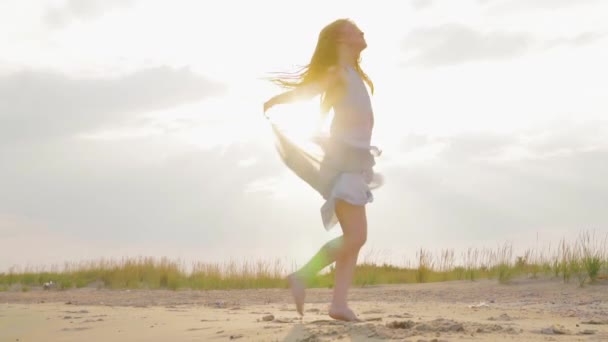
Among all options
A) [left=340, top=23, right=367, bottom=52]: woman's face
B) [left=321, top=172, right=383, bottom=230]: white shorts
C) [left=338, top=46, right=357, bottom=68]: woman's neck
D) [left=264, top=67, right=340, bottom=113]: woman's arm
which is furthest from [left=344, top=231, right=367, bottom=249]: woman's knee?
[left=340, top=23, right=367, bottom=52]: woman's face

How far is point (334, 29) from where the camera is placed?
5.42 m

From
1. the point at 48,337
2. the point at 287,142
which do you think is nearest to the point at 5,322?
the point at 48,337

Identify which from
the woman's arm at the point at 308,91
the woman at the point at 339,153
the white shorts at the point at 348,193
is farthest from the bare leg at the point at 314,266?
the woman's arm at the point at 308,91

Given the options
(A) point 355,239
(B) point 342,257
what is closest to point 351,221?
(A) point 355,239

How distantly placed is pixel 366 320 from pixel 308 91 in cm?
167

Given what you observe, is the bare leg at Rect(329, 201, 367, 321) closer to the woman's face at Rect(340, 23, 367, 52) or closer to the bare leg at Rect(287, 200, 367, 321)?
the bare leg at Rect(287, 200, 367, 321)

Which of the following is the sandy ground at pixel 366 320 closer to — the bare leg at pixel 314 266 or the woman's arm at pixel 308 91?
the bare leg at pixel 314 266

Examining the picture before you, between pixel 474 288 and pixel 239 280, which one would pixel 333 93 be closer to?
pixel 474 288

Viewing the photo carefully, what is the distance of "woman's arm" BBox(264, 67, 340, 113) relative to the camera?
529 centimetres

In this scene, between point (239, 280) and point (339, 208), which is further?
point (239, 280)

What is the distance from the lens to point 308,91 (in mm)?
5293

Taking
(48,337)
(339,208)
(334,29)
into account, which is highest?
(334,29)

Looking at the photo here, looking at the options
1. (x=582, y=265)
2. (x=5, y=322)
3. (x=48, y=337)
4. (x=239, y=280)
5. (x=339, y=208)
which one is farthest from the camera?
(x=239, y=280)

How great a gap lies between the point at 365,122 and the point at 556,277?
6.84m
